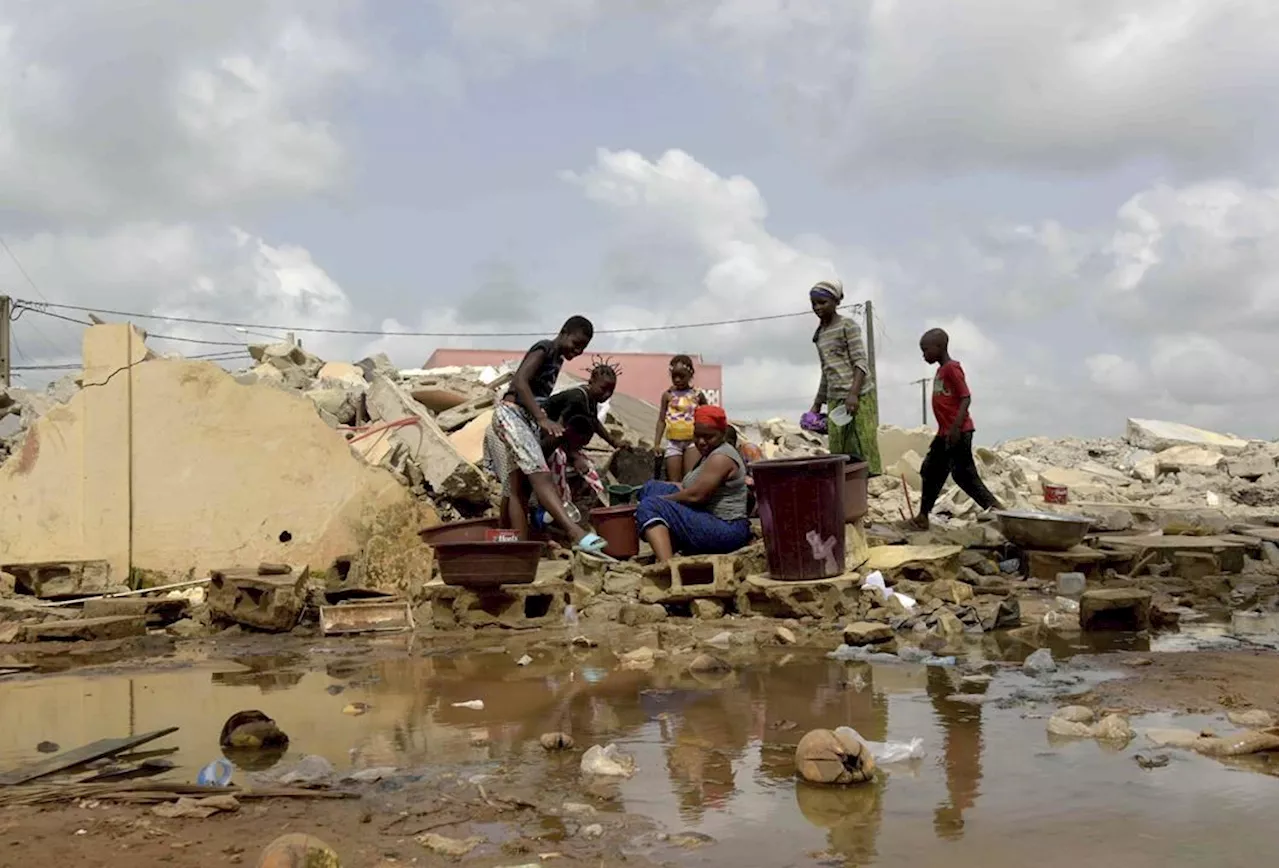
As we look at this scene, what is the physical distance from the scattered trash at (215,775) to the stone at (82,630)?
392 centimetres

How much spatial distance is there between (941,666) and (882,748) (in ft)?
5.83

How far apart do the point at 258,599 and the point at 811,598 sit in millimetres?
3565

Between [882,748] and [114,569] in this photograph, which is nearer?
[882,748]

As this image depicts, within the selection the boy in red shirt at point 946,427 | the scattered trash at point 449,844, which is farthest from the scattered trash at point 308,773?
the boy in red shirt at point 946,427

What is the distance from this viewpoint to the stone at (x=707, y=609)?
6.64 m

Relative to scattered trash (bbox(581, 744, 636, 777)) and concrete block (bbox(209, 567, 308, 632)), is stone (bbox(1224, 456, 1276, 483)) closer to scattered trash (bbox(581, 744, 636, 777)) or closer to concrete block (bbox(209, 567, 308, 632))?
concrete block (bbox(209, 567, 308, 632))

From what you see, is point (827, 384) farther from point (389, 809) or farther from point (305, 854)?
point (305, 854)

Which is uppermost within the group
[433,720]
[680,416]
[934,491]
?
[680,416]

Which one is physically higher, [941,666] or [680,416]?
[680,416]

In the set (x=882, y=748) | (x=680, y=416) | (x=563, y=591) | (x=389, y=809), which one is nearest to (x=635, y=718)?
(x=882, y=748)

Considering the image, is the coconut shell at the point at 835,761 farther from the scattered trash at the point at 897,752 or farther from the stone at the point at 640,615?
the stone at the point at 640,615

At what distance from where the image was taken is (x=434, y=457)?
9.50 meters

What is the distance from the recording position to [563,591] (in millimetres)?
6770

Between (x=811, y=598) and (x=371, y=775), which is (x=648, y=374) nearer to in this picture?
(x=811, y=598)
